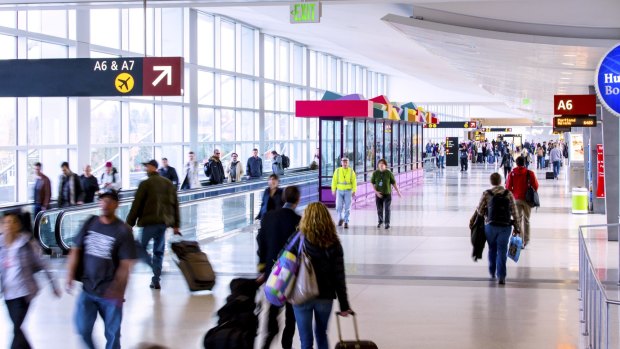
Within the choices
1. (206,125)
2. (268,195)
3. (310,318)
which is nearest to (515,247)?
(268,195)

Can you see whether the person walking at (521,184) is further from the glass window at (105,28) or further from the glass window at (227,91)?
the glass window at (227,91)

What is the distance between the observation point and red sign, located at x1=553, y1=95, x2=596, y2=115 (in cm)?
2048

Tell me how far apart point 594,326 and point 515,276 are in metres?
5.58

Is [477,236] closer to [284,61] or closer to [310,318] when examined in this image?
[310,318]

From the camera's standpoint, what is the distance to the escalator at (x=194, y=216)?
15.8 meters

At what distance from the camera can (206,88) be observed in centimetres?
3528

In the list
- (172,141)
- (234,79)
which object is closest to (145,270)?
(172,141)

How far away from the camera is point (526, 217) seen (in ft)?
52.0

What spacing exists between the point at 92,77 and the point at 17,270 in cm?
651

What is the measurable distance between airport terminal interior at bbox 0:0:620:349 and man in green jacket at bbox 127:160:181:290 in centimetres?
3

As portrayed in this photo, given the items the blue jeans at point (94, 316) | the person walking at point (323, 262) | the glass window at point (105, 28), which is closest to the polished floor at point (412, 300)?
the blue jeans at point (94, 316)

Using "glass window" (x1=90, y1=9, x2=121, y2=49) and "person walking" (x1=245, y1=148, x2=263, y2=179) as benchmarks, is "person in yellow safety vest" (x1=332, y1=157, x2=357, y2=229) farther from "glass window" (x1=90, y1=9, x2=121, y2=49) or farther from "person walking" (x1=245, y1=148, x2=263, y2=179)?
"person walking" (x1=245, y1=148, x2=263, y2=179)

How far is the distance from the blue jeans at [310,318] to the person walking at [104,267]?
1.39 m

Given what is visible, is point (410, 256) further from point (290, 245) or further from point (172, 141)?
point (172, 141)
